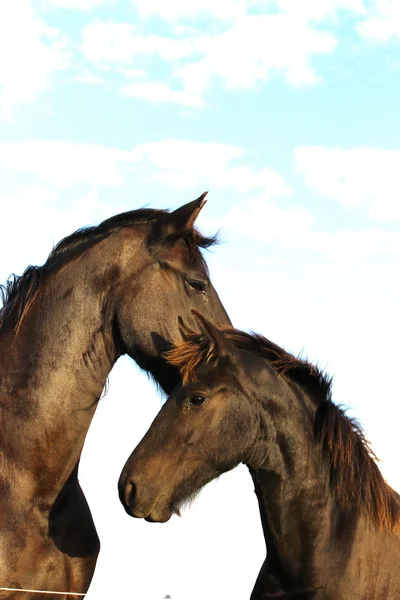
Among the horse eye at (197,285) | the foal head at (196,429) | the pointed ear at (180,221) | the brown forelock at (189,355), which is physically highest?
the pointed ear at (180,221)

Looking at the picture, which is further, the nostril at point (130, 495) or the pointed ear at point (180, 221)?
the pointed ear at point (180, 221)

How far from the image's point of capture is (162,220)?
16.9 ft

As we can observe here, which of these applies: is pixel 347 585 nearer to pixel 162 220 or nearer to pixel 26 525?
pixel 26 525

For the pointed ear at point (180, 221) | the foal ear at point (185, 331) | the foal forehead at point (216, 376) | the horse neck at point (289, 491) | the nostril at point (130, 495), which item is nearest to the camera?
the nostril at point (130, 495)

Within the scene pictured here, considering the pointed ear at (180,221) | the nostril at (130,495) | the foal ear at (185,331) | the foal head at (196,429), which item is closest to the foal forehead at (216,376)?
the foal head at (196,429)

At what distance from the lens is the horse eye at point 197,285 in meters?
5.09

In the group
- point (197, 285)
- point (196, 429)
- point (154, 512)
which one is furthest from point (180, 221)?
point (154, 512)

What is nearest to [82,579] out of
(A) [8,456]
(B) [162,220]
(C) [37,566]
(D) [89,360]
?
(C) [37,566]

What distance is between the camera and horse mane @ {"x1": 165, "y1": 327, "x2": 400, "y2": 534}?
4.71 meters

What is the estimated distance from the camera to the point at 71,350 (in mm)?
4816

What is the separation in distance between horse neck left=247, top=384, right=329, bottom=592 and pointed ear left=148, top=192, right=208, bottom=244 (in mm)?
1170

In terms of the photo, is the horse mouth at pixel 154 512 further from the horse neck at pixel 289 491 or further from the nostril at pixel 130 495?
the horse neck at pixel 289 491

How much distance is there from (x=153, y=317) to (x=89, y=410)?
0.66 m

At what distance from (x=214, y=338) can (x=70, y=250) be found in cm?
110
